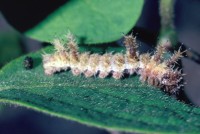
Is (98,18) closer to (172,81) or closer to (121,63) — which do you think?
(121,63)

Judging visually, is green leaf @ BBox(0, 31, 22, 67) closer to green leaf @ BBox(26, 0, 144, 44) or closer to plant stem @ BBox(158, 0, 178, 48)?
green leaf @ BBox(26, 0, 144, 44)

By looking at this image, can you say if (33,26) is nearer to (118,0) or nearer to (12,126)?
(118,0)

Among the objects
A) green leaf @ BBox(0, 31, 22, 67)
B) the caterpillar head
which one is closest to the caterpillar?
the caterpillar head

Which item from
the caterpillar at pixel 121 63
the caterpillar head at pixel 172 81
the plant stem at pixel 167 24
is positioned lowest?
the caterpillar head at pixel 172 81

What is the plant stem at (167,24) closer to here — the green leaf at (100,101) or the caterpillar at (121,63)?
the caterpillar at (121,63)

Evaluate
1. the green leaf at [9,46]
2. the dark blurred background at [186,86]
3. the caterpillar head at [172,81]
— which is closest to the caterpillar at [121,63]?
the caterpillar head at [172,81]
